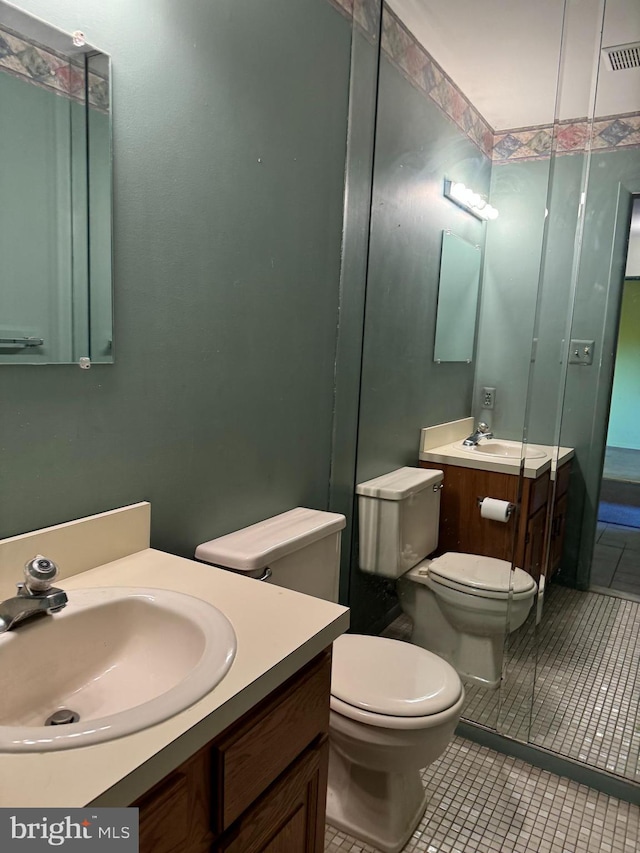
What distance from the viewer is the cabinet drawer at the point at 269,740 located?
2.74 feet

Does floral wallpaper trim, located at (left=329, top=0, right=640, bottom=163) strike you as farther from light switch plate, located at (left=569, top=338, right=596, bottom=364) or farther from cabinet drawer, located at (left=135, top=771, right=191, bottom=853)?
→ cabinet drawer, located at (left=135, top=771, right=191, bottom=853)

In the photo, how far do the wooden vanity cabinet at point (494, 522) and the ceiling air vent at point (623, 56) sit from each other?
156 centimetres

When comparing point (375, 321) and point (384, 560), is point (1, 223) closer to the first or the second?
point (375, 321)

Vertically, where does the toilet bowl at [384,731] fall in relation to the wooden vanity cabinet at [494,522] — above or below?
below

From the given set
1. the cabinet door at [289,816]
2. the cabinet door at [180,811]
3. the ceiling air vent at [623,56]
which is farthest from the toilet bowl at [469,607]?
the ceiling air vent at [623,56]

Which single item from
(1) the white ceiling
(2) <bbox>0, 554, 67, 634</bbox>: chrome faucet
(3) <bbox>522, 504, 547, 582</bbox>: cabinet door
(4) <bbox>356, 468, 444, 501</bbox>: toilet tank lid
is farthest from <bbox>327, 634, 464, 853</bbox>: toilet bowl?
(1) the white ceiling

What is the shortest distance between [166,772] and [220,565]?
750 millimetres

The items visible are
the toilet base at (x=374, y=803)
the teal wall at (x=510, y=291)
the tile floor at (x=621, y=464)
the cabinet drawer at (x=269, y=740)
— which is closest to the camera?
the cabinet drawer at (x=269, y=740)

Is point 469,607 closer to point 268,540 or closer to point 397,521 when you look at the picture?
point 397,521

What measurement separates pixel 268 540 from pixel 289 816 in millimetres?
666

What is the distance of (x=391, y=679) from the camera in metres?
1.57

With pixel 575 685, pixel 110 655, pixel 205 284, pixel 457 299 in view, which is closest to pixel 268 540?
pixel 110 655

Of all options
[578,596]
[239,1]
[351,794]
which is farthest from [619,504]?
[239,1]
